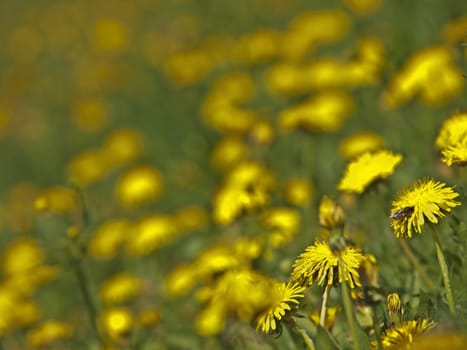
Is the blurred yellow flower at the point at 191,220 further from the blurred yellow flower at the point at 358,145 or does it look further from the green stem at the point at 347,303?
the green stem at the point at 347,303

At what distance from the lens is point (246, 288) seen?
1688mm

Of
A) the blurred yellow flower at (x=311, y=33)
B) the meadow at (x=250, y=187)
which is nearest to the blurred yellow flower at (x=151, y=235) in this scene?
the meadow at (x=250, y=187)

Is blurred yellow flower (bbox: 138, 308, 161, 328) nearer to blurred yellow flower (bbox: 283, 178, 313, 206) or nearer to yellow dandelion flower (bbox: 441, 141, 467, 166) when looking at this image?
blurred yellow flower (bbox: 283, 178, 313, 206)

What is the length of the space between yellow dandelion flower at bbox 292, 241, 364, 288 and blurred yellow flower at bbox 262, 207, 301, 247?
3.33 feet

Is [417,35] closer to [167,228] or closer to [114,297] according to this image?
[167,228]

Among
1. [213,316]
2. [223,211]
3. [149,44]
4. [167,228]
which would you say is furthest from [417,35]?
[149,44]

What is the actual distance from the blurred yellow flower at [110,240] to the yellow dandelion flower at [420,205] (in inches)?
101

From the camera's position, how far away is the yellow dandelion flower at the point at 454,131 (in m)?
2.11

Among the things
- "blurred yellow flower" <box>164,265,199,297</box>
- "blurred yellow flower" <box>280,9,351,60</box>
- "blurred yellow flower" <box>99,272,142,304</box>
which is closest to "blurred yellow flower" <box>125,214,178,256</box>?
"blurred yellow flower" <box>99,272,142,304</box>

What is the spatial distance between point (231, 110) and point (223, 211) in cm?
182

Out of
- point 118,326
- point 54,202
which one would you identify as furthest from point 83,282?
point 54,202

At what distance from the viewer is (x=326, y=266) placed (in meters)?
1.75

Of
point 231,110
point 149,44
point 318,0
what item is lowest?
point 231,110

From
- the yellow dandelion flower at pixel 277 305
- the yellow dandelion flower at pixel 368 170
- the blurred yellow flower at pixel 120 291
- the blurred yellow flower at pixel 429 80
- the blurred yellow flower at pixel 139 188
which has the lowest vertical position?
the yellow dandelion flower at pixel 277 305
